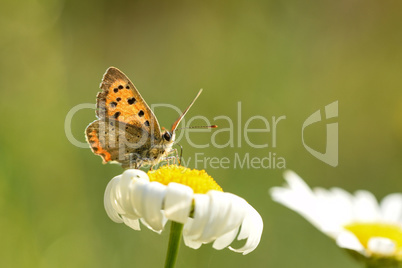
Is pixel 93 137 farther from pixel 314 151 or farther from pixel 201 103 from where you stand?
pixel 314 151

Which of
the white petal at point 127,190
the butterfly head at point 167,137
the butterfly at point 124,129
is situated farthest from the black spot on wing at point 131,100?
the white petal at point 127,190

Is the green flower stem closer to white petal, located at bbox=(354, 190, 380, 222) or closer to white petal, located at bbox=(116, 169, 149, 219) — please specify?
white petal, located at bbox=(116, 169, 149, 219)

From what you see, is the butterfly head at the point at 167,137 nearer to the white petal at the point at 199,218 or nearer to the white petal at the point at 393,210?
the white petal at the point at 199,218

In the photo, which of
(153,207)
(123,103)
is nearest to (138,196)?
(153,207)

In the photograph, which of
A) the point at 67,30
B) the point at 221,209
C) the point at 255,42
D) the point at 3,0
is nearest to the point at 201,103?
the point at 255,42

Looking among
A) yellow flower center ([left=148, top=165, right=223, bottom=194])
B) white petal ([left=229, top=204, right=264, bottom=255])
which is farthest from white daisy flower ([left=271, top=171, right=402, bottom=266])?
yellow flower center ([left=148, top=165, right=223, bottom=194])

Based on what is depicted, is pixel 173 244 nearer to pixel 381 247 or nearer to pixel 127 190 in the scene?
pixel 127 190
